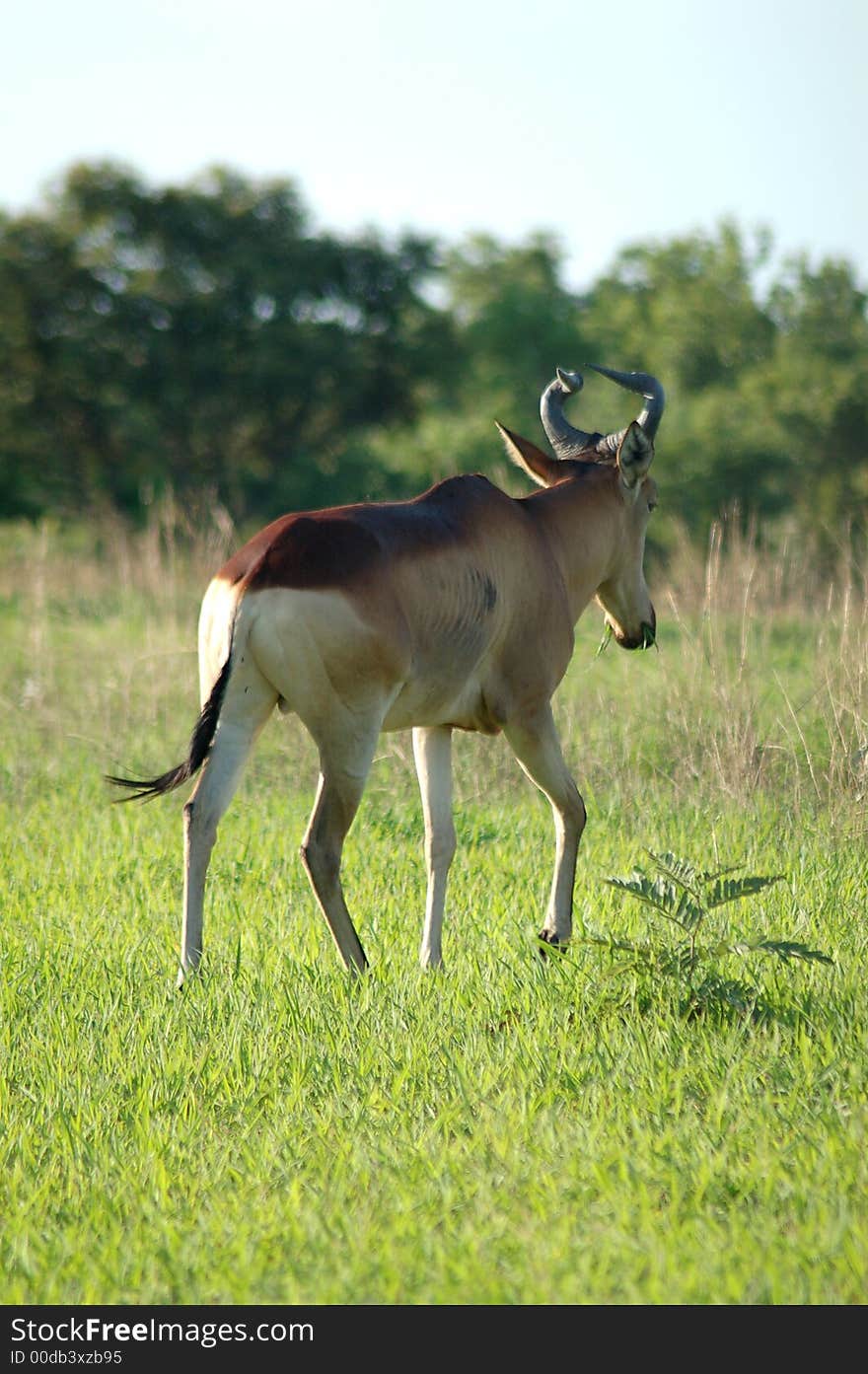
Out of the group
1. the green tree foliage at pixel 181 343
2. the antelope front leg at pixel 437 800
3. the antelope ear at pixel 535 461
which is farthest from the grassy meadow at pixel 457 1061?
the green tree foliage at pixel 181 343

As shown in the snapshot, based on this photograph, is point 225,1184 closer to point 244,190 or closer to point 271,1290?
point 271,1290

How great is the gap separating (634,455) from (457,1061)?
9.87 ft

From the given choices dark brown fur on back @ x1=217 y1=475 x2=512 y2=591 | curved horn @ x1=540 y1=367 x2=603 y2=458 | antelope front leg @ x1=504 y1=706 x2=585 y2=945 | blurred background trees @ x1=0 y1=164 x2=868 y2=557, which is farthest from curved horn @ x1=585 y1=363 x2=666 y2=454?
blurred background trees @ x1=0 y1=164 x2=868 y2=557

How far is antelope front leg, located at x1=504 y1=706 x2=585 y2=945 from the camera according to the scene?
20.1 ft

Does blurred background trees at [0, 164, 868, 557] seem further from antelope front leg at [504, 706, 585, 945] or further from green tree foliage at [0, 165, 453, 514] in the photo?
antelope front leg at [504, 706, 585, 945]

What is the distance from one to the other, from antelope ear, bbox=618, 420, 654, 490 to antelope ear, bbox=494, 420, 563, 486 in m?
0.29

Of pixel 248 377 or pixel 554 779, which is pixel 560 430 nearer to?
pixel 554 779

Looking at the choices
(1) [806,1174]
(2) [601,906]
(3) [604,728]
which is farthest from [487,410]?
(1) [806,1174]

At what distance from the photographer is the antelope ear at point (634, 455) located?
21.6ft

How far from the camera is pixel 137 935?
6301 mm

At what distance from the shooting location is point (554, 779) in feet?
20.4

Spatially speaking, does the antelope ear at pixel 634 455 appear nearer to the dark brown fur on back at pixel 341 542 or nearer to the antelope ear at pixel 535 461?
the antelope ear at pixel 535 461

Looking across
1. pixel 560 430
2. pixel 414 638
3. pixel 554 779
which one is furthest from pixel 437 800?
pixel 560 430

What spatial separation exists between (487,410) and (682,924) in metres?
39.1
